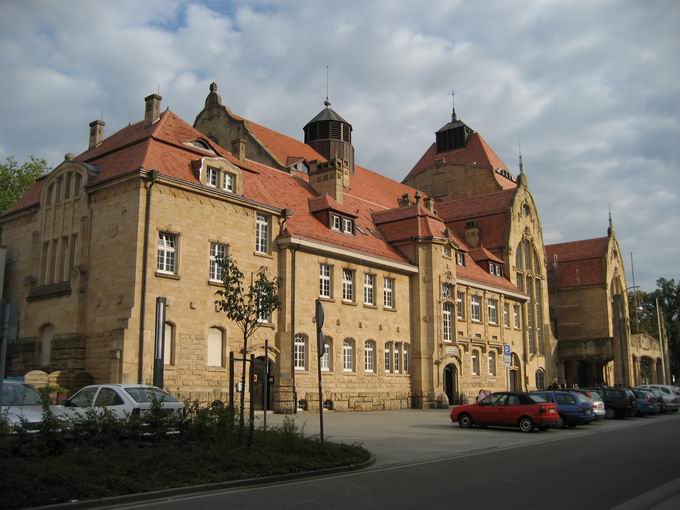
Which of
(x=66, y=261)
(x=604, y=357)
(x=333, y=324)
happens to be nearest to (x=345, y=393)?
(x=333, y=324)

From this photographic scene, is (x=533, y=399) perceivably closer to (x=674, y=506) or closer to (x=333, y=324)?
(x=333, y=324)

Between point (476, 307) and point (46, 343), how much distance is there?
27000mm

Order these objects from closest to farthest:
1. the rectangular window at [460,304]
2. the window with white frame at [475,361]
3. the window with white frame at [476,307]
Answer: the rectangular window at [460,304], the window with white frame at [475,361], the window with white frame at [476,307]

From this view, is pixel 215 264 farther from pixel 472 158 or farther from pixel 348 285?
pixel 472 158

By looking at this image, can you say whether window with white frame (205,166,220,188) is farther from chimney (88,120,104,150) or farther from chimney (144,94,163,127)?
chimney (88,120,104,150)

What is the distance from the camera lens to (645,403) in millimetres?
32688

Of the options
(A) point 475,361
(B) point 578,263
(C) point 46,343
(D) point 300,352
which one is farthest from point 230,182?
(B) point 578,263

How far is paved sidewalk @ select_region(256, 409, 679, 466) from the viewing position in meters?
16.3

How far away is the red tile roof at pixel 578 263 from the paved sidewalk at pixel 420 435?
36.8 metres

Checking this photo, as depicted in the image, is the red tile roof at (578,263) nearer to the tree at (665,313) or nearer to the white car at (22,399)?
the tree at (665,313)

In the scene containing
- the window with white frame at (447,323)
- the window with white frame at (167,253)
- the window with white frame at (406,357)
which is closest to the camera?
the window with white frame at (167,253)

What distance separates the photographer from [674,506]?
940 centimetres

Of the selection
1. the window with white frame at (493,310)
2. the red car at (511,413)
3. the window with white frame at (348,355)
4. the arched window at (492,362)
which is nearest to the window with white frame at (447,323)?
the arched window at (492,362)

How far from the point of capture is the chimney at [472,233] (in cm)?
5306
